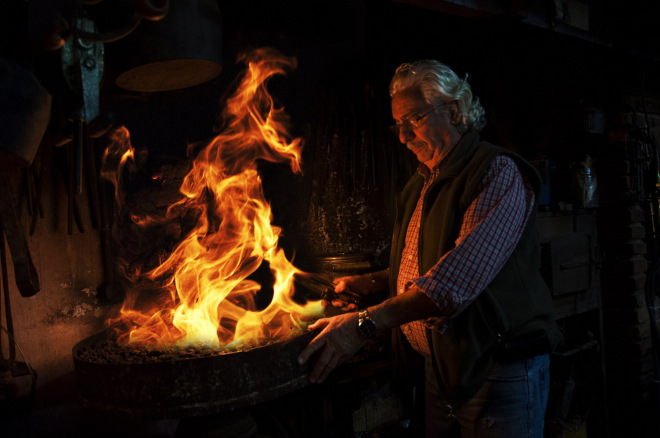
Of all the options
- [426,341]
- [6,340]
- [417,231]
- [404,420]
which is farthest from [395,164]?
[6,340]

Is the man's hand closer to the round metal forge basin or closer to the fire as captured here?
the round metal forge basin

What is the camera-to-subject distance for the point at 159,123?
3.66 metres

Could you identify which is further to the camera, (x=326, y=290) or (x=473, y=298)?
(x=326, y=290)

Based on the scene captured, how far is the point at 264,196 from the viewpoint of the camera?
4184 millimetres

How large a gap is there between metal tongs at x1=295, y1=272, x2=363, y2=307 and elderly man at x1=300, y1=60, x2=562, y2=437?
648 millimetres

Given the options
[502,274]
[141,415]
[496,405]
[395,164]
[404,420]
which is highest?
[395,164]

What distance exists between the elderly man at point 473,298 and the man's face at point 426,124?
12 millimetres

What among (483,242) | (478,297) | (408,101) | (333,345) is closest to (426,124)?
(408,101)

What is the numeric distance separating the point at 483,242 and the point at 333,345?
86 cm

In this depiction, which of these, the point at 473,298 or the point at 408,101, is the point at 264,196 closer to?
the point at 408,101

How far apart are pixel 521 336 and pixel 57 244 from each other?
9.49 feet

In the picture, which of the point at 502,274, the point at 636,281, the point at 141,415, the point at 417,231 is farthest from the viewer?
the point at 636,281

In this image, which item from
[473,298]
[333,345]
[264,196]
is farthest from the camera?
[264,196]

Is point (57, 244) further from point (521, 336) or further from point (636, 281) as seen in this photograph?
point (636, 281)
